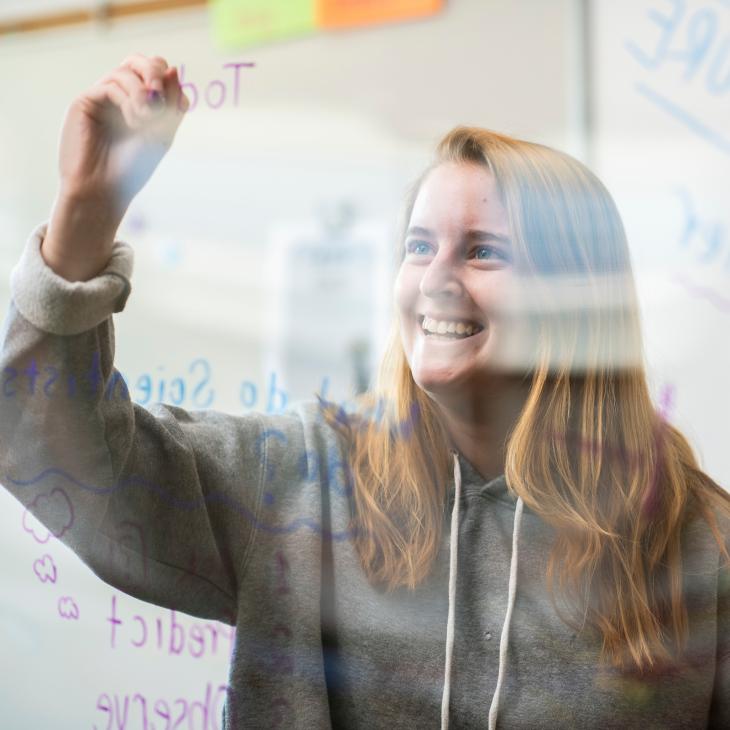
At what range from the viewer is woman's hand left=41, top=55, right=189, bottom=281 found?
417 millimetres

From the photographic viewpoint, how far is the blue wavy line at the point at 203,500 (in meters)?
0.47

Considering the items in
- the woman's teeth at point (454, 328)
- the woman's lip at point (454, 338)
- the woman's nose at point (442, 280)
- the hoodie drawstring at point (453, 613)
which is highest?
the woman's nose at point (442, 280)

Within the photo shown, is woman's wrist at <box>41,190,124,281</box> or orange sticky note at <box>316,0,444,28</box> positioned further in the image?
orange sticky note at <box>316,0,444,28</box>

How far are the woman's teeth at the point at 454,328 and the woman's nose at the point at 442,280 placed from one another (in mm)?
15

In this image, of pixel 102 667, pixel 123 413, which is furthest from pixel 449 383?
pixel 102 667

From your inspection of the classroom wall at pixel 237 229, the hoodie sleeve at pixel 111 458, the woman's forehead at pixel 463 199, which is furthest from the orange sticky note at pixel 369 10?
the hoodie sleeve at pixel 111 458

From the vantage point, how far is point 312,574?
0.51 meters

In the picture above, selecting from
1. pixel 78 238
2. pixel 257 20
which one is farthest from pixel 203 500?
pixel 257 20

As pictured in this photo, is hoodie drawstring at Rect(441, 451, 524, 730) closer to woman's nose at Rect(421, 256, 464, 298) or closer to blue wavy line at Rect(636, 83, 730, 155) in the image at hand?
woman's nose at Rect(421, 256, 464, 298)

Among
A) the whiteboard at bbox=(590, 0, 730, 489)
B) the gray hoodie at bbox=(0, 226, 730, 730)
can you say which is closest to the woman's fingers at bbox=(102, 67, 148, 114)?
the gray hoodie at bbox=(0, 226, 730, 730)

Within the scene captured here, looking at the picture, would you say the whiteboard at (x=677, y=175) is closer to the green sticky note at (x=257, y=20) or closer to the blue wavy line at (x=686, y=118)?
the blue wavy line at (x=686, y=118)

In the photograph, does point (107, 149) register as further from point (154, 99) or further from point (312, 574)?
point (312, 574)

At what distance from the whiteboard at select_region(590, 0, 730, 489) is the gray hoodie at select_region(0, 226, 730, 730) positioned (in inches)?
3.3

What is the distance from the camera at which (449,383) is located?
0.48 meters
